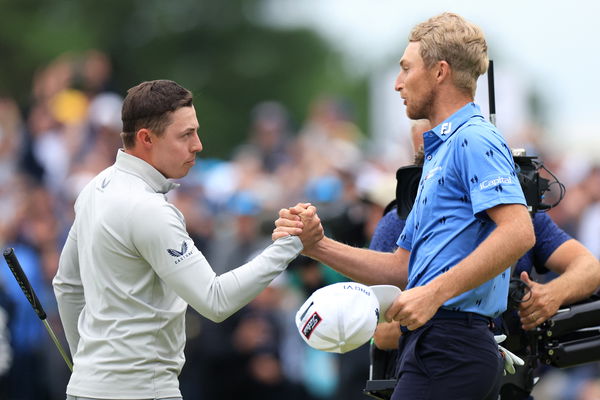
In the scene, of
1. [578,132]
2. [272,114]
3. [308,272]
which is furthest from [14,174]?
[578,132]

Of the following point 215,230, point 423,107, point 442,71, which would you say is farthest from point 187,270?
point 215,230

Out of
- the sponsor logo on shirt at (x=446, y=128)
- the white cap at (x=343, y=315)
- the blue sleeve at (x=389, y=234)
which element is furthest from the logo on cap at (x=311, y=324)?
the blue sleeve at (x=389, y=234)

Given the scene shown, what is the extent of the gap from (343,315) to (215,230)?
8.81 m

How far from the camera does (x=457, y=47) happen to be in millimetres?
5125

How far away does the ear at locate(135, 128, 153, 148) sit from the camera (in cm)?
521

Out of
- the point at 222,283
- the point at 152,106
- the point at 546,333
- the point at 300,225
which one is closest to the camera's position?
the point at 222,283

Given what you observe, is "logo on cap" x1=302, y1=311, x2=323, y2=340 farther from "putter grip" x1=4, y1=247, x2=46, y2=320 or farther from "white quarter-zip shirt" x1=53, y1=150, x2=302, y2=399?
"putter grip" x1=4, y1=247, x2=46, y2=320

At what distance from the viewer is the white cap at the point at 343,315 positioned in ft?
A: 15.8

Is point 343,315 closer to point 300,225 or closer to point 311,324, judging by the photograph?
point 311,324

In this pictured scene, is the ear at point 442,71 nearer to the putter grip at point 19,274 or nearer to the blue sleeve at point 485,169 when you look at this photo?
the blue sleeve at point 485,169

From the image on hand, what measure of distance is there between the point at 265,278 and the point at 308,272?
4.99 metres

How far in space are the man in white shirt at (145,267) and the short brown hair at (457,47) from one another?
1.06 m

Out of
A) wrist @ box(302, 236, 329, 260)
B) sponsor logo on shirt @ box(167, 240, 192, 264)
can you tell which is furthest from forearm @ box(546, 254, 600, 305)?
sponsor logo on shirt @ box(167, 240, 192, 264)

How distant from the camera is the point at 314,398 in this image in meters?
12.0
